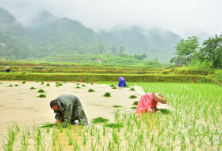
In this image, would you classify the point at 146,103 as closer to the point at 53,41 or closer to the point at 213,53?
the point at 213,53

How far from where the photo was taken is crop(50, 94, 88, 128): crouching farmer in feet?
13.7

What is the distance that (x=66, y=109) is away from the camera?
4266 mm

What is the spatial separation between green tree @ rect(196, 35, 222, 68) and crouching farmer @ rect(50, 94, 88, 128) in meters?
22.6

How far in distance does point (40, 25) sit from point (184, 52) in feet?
633

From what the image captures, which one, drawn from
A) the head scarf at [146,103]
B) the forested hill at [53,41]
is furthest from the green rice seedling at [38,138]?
the forested hill at [53,41]

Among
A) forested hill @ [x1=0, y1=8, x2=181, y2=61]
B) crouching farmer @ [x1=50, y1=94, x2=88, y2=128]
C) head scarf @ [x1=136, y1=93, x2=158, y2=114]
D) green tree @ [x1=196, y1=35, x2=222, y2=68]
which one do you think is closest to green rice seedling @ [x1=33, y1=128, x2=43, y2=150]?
crouching farmer @ [x1=50, y1=94, x2=88, y2=128]

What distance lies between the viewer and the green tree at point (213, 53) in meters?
21.4

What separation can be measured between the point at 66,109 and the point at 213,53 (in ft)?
76.7

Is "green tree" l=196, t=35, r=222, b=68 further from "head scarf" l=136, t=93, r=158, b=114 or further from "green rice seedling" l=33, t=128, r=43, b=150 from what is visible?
"green rice seedling" l=33, t=128, r=43, b=150

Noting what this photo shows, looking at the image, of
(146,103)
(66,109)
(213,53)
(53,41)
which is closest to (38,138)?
(66,109)

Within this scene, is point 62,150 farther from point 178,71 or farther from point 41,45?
point 41,45

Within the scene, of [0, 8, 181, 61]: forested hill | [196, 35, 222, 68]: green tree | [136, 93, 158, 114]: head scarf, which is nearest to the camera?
[136, 93, 158, 114]: head scarf

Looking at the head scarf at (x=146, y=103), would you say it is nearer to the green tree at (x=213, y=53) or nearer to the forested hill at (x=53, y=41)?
the green tree at (x=213, y=53)

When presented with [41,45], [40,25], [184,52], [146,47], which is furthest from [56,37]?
[184,52]
